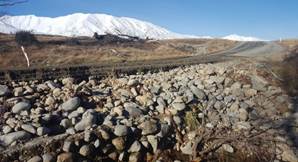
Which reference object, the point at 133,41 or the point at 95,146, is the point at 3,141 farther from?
the point at 133,41

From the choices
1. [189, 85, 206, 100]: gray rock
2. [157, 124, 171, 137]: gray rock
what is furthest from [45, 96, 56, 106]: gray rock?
[189, 85, 206, 100]: gray rock

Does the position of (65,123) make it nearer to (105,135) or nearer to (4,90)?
(105,135)

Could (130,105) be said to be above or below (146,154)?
above

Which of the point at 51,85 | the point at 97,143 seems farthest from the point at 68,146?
the point at 51,85

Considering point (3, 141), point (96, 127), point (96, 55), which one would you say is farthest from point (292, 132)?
point (96, 55)

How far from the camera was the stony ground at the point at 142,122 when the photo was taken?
12297 millimetres

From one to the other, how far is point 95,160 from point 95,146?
0.42m

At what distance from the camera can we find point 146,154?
1298cm

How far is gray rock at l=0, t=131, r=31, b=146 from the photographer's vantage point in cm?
1170

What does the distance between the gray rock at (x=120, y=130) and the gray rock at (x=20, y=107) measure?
115 inches

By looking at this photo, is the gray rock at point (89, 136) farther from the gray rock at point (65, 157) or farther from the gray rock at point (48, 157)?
the gray rock at point (48, 157)

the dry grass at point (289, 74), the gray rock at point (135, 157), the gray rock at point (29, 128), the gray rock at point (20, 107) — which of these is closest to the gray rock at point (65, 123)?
the gray rock at point (29, 128)

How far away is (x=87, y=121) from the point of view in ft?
43.1

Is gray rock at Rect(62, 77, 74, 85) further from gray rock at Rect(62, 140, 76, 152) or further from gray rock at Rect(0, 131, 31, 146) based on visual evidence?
gray rock at Rect(62, 140, 76, 152)
